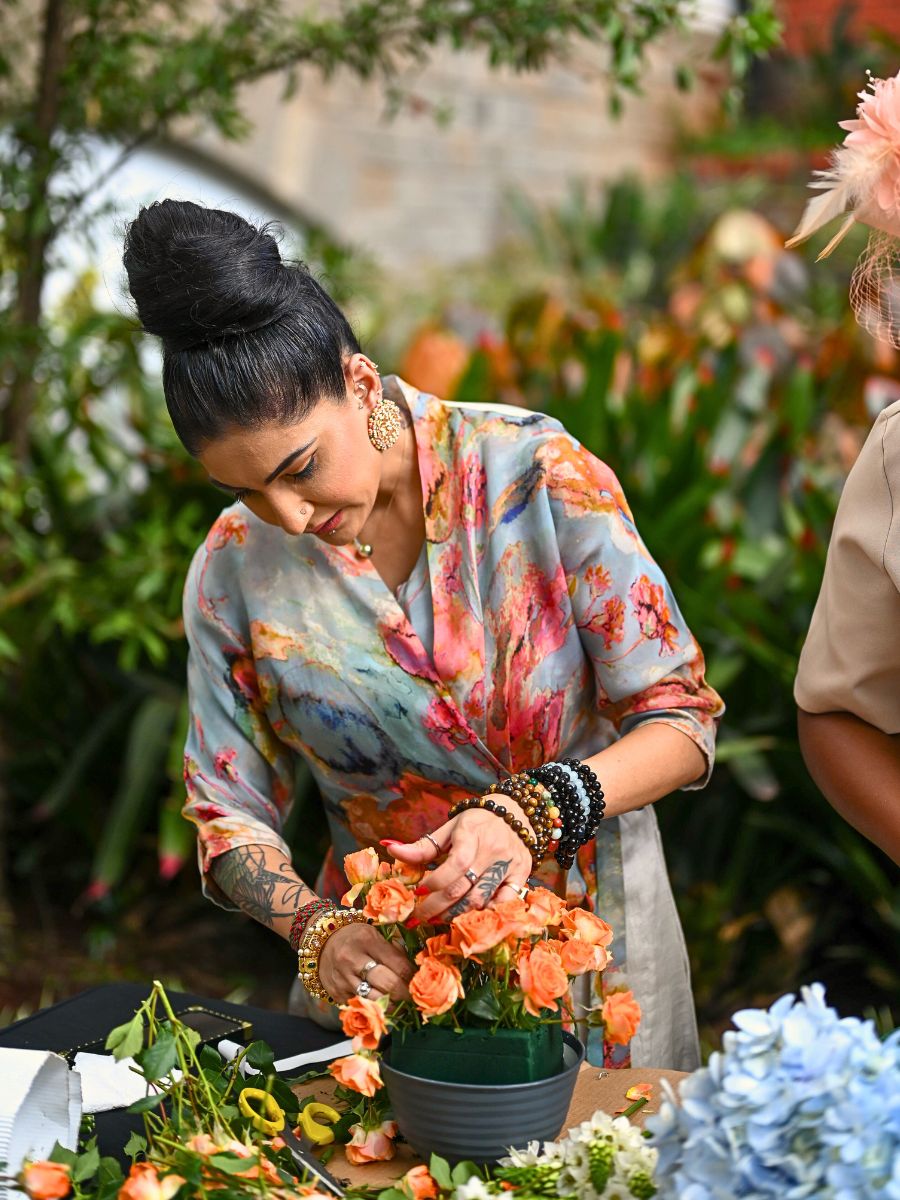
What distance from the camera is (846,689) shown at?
1522 millimetres

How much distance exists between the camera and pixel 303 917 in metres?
1.56

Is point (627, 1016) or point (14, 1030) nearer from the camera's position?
point (627, 1016)

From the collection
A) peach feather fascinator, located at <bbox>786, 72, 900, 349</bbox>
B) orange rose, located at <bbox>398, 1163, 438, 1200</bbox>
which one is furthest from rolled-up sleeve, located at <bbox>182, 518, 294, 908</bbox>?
peach feather fascinator, located at <bbox>786, 72, 900, 349</bbox>

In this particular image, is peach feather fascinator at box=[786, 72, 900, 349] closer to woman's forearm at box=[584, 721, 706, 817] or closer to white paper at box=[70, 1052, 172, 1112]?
woman's forearm at box=[584, 721, 706, 817]

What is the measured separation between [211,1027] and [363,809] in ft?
1.03

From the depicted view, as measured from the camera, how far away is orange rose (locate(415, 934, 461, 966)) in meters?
1.22

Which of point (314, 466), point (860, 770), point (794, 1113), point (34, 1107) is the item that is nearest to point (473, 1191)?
point (794, 1113)

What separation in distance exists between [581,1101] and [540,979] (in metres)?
0.28

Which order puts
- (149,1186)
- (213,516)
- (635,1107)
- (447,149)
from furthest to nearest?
(447,149) < (213,516) < (635,1107) < (149,1186)

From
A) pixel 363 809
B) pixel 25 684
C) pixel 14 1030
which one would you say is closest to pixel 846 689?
pixel 363 809

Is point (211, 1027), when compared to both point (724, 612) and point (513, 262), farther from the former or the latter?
point (513, 262)

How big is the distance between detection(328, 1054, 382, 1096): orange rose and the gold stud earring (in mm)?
688

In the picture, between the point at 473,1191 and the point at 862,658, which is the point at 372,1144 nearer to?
the point at 473,1191

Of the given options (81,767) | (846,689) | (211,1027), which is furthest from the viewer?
(81,767)
